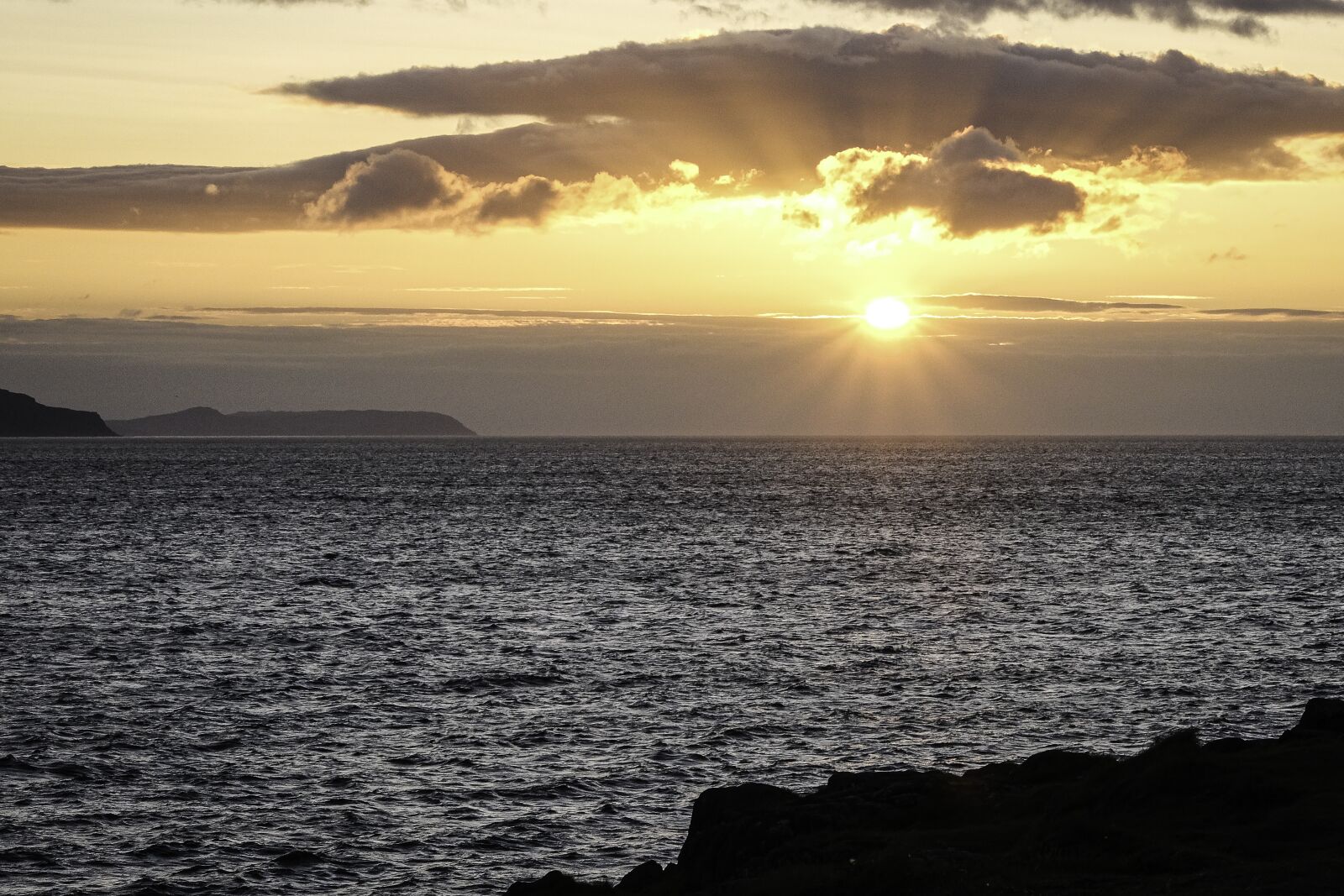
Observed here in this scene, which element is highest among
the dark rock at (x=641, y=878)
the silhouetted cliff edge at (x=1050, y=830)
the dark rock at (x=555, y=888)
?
the silhouetted cliff edge at (x=1050, y=830)

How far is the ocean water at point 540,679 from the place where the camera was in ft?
93.1

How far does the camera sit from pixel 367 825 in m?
28.6

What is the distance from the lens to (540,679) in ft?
146

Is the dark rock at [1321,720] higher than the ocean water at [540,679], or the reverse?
the dark rock at [1321,720]

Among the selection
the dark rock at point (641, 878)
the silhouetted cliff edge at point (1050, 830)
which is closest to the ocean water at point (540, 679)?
the dark rock at point (641, 878)

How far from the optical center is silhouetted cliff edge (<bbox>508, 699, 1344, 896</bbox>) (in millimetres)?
17266

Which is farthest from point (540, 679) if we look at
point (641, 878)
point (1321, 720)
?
point (1321, 720)

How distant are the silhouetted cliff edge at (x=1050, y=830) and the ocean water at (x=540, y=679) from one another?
574 cm

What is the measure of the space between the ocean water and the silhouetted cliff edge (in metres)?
5.74

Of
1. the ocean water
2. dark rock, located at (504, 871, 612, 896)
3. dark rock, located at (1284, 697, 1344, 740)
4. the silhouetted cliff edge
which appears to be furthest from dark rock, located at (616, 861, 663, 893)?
dark rock, located at (1284, 697, 1344, 740)

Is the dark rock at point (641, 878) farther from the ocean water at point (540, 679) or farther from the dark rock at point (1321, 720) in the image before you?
the dark rock at point (1321, 720)

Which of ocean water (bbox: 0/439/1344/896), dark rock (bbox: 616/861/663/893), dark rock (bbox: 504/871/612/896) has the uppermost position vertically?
dark rock (bbox: 616/861/663/893)

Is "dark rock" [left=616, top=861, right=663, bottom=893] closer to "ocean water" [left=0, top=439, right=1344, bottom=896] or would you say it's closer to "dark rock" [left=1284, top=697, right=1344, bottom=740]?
"ocean water" [left=0, top=439, right=1344, bottom=896]

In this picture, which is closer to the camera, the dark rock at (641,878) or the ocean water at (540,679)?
the dark rock at (641,878)
